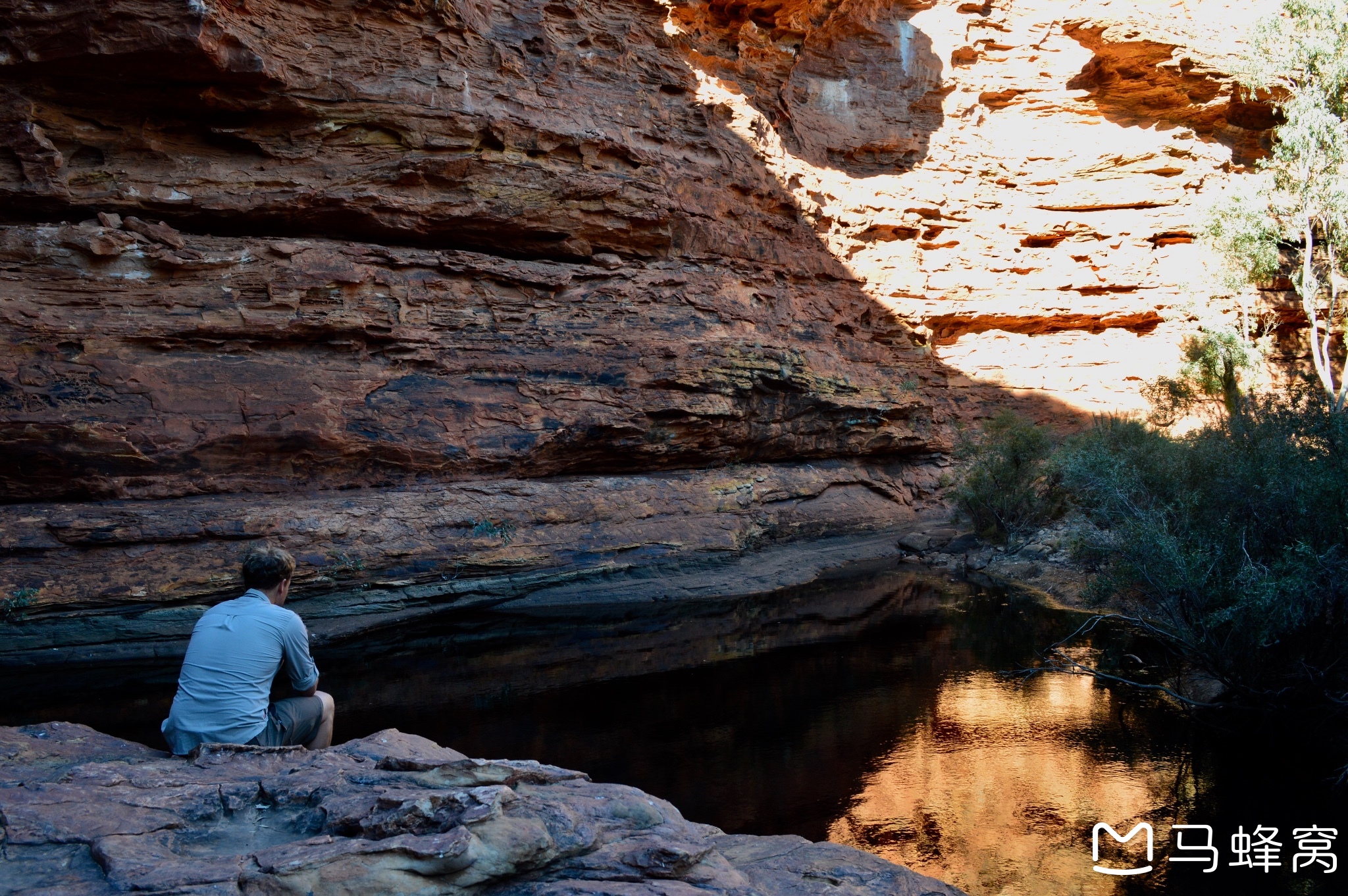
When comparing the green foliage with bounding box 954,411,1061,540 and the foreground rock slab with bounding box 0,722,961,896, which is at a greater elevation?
the green foliage with bounding box 954,411,1061,540

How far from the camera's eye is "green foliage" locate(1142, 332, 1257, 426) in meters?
22.5

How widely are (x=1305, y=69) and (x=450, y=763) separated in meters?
26.5

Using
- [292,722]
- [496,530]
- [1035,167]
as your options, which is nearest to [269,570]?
[292,722]

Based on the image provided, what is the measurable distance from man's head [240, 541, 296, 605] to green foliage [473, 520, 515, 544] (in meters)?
A: 9.32

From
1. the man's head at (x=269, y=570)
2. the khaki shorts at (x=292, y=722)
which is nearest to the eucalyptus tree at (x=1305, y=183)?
the khaki shorts at (x=292, y=722)

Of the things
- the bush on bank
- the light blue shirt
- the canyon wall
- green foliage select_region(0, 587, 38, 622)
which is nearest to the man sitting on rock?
the light blue shirt

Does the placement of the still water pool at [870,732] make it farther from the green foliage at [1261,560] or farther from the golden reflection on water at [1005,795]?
the green foliage at [1261,560]

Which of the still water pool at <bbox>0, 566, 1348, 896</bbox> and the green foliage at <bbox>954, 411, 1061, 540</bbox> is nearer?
the still water pool at <bbox>0, 566, 1348, 896</bbox>

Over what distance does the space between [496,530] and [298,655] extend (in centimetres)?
962

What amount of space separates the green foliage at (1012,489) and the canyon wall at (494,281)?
2.38 metres

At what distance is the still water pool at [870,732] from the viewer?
523 centimetres

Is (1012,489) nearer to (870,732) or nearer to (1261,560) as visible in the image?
(1261,560)

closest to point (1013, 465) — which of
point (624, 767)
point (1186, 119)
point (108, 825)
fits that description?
point (624, 767)

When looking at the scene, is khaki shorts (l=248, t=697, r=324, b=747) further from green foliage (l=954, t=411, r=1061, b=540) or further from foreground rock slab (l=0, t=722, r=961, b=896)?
green foliage (l=954, t=411, r=1061, b=540)
